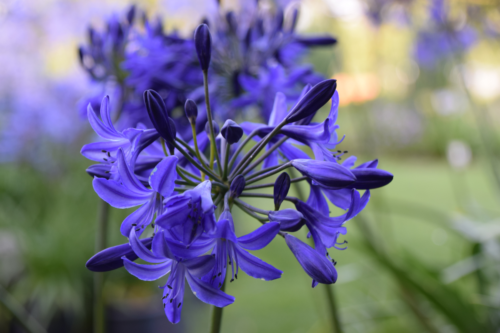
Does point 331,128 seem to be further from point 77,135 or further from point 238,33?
point 77,135

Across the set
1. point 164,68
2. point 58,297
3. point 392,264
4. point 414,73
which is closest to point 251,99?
point 164,68

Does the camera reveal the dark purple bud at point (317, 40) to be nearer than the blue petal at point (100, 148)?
No

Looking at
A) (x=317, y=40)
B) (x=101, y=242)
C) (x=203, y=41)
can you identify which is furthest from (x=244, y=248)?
(x=317, y=40)

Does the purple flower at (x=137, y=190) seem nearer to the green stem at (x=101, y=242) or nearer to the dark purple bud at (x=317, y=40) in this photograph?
the green stem at (x=101, y=242)

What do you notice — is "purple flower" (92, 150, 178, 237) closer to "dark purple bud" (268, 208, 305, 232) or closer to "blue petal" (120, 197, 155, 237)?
"blue petal" (120, 197, 155, 237)

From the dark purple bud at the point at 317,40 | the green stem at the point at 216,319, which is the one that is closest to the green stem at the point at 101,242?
the green stem at the point at 216,319

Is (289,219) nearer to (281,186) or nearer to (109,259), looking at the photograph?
(281,186)
